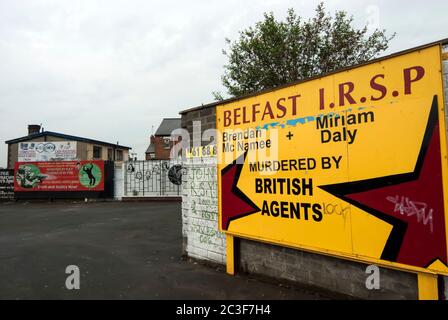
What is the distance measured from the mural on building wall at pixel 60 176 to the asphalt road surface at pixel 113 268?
916 centimetres

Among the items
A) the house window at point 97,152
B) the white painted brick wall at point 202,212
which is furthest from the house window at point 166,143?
the white painted brick wall at point 202,212

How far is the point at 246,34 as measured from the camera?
19.0 m

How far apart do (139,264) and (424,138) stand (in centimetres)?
542

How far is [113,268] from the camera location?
5996 mm

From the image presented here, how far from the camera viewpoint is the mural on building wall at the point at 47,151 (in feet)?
97.7

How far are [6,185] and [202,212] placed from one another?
20.1 metres

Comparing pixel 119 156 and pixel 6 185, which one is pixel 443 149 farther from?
pixel 119 156

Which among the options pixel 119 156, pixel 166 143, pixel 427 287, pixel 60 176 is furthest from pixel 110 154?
pixel 427 287

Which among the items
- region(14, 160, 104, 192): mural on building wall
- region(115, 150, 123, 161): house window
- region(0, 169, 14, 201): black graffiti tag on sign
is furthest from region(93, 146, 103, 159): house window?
region(14, 160, 104, 192): mural on building wall

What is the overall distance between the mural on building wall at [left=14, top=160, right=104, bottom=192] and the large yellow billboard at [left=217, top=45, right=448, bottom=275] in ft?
54.6

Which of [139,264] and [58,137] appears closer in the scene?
[139,264]

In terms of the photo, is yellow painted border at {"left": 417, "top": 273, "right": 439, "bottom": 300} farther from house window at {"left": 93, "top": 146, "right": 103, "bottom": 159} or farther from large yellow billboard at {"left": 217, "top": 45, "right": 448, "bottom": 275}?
house window at {"left": 93, "top": 146, "right": 103, "bottom": 159}

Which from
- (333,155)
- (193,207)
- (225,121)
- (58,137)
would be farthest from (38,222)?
(58,137)
